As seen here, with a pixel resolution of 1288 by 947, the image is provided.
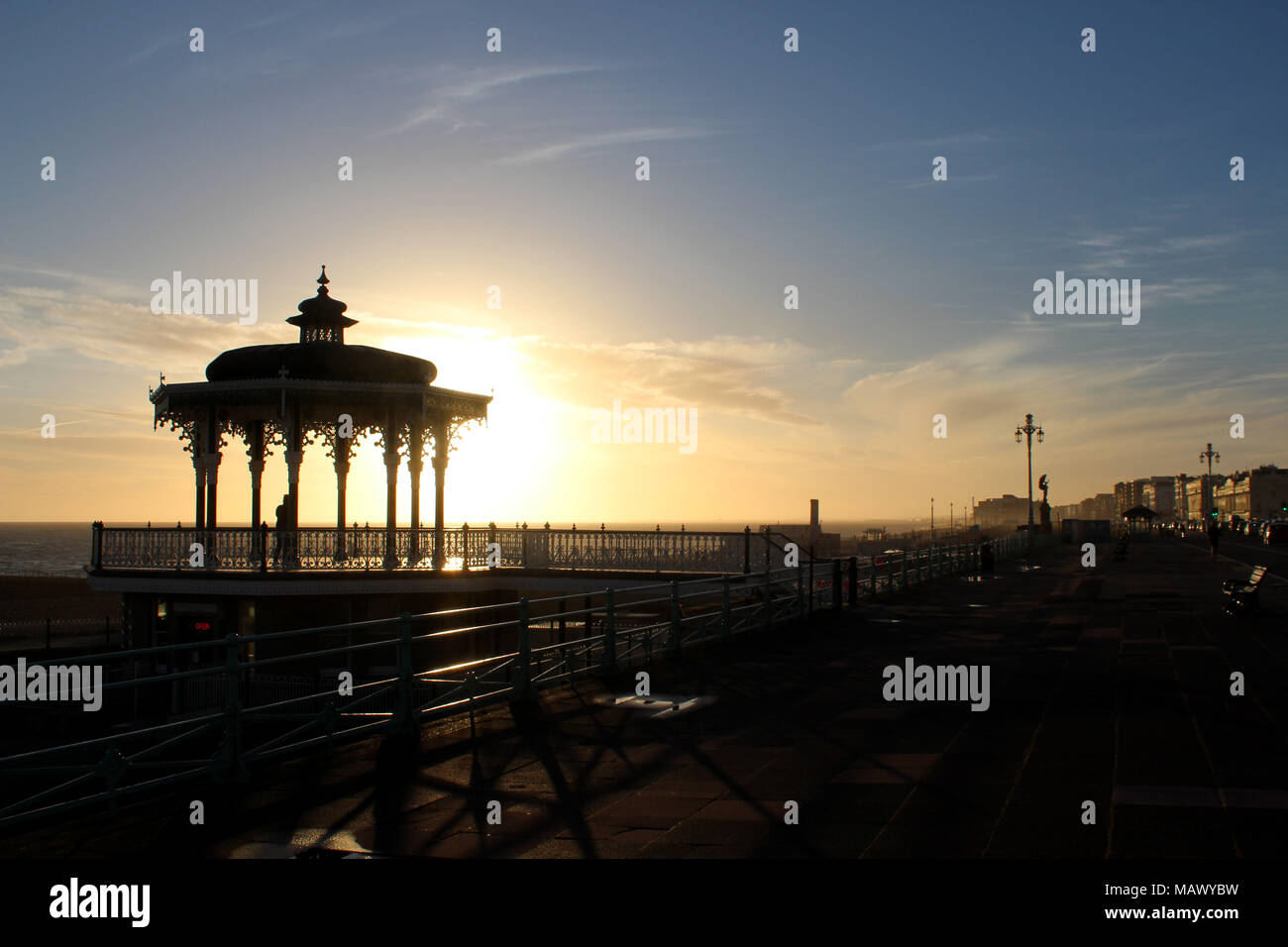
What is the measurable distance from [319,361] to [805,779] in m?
18.4

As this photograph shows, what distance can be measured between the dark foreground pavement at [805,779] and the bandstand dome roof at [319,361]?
12.9 meters

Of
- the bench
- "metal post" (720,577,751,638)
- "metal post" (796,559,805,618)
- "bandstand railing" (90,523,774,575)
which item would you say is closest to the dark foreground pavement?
"metal post" (720,577,751,638)

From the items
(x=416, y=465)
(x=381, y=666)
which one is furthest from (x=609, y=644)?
(x=416, y=465)

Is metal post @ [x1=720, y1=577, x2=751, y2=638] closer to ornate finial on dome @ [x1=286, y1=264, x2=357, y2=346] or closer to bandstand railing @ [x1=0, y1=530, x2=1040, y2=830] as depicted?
bandstand railing @ [x1=0, y1=530, x2=1040, y2=830]

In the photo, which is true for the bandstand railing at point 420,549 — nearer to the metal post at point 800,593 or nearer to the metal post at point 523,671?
the metal post at point 800,593

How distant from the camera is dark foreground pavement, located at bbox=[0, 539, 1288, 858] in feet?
21.2

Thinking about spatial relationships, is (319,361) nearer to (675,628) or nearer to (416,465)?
(416,465)

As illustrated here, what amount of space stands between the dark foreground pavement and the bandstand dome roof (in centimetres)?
1290

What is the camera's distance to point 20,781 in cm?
1909

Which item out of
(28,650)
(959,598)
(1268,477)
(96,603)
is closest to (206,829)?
(959,598)

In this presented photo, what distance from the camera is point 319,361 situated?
23531 millimetres
